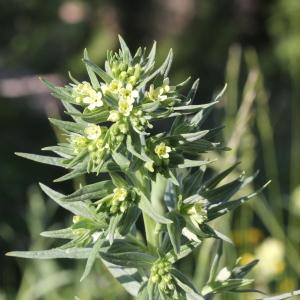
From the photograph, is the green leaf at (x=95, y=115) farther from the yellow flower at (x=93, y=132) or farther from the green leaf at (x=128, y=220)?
the green leaf at (x=128, y=220)

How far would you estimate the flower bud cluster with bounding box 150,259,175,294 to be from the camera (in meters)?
1.39

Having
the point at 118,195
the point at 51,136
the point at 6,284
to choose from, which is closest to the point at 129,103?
the point at 118,195

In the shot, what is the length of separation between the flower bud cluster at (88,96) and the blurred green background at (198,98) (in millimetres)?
712

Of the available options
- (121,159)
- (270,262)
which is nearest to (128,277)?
(121,159)

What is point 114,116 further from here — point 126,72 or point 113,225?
point 113,225

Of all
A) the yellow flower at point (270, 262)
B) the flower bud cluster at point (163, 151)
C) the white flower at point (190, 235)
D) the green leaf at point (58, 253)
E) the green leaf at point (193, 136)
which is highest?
the green leaf at point (193, 136)

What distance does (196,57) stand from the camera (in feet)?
32.6

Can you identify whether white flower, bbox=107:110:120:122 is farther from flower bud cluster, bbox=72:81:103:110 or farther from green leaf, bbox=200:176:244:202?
green leaf, bbox=200:176:244:202

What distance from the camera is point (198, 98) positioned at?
8.95m

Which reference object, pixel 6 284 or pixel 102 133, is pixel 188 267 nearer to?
pixel 6 284

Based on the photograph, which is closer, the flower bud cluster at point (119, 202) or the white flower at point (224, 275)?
the flower bud cluster at point (119, 202)

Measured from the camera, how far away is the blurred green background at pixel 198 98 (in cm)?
303

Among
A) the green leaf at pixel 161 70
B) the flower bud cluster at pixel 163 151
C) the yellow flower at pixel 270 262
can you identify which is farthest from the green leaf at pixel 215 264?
the yellow flower at pixel 270 262

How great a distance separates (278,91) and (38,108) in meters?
3.73
